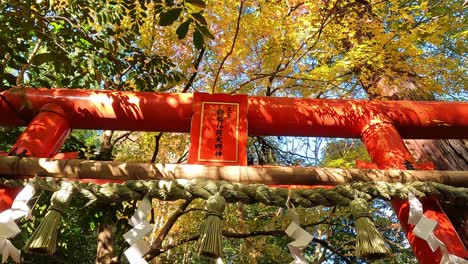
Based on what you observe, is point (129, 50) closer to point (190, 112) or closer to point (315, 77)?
point (190, 112)

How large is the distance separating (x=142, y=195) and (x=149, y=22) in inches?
142

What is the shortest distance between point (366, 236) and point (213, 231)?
0.64m

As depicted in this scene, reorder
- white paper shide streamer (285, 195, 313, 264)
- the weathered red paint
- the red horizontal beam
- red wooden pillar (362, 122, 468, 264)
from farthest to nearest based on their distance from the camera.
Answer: the red horizontal beam, the weathered red paint, red wooden pillar (362, 122, 468, 264), white paper shide streamer (285, 195, 313, 264)

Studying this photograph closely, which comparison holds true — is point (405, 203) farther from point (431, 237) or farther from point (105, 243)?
point (105, 243)

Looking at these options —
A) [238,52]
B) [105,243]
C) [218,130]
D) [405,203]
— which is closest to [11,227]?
[218,130]

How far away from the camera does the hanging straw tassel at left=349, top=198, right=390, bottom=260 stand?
149 cm

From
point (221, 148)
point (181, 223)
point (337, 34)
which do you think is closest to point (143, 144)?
point (181, 223)

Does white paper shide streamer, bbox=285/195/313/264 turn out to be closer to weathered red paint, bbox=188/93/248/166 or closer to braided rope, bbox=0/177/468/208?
braided rope, bbox=0/177/468/208

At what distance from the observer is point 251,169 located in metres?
1.89

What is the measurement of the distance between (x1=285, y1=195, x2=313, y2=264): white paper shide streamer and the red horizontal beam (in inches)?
45.1

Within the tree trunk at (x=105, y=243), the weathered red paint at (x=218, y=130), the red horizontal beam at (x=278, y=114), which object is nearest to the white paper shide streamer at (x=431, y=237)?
the weathered red paint at (x=218, y=130)

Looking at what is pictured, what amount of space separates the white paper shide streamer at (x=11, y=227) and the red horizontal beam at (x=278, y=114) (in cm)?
107

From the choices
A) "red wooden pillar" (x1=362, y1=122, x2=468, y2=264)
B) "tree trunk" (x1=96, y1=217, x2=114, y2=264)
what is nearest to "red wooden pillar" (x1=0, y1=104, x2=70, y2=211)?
"tree trunk" (x1=96, y1=217, x2=114, y2=264)

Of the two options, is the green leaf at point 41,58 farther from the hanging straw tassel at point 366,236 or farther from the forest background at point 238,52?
the hanging straw tassel at point 366,236
